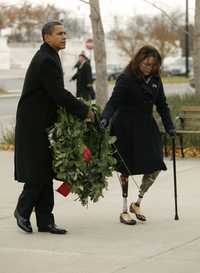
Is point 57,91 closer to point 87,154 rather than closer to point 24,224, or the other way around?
point 87,154

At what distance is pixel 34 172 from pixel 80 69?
49.5ft

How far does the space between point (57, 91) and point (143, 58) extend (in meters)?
1.03

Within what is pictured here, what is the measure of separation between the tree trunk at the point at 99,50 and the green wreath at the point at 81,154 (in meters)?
9.24

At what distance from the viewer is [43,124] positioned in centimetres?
783

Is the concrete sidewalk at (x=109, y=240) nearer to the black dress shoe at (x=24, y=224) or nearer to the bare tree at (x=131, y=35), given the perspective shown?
the black dress shoe at (x=24, y=224)

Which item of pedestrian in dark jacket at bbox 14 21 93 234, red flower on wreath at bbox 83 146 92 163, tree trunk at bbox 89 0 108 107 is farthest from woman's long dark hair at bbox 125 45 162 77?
tree trunk at bbox 89 0 108 107

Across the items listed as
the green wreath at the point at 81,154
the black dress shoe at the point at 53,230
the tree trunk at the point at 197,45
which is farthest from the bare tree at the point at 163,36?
the black dress shoe at the point at 53,230

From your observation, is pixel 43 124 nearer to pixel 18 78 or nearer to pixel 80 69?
pixel 80 69

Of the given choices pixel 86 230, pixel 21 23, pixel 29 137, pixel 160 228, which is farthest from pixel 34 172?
pixel 21 23

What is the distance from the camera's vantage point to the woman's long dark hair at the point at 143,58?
8148mm

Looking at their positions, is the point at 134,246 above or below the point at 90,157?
below

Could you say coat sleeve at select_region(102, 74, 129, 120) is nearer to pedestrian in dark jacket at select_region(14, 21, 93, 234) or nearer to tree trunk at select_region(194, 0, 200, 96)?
pedestrian in dark jacket at select_region(14, 21, 93, 234)

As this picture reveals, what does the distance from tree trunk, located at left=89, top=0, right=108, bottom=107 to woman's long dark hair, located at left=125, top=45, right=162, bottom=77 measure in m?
8.84

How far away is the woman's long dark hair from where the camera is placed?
321 inches
